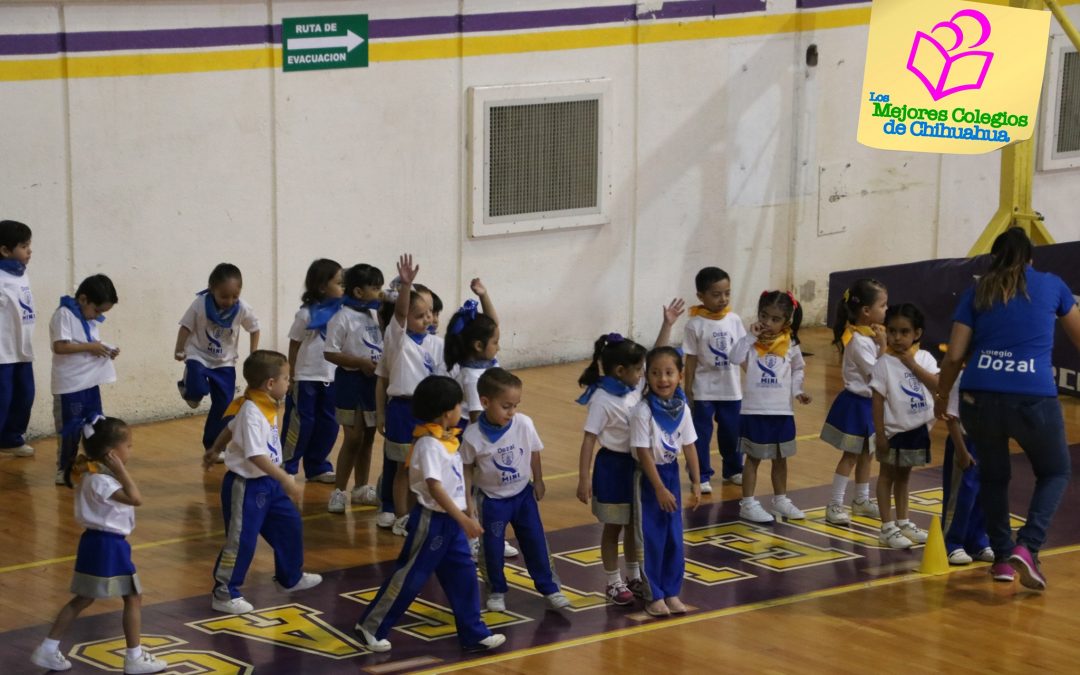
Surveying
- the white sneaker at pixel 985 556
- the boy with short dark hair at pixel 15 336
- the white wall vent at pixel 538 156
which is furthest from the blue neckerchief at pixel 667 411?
the white wall vent at pixel 538 156

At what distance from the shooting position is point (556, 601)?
9211mm

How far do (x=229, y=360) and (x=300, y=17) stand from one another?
3312mm

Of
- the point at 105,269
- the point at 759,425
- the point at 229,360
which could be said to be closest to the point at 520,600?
the point at 759,425

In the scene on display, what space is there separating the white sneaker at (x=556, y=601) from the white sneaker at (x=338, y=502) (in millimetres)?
2285

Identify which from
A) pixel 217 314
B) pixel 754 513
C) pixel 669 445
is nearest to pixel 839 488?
pixel 754 513

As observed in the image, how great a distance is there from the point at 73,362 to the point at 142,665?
3.85 meters

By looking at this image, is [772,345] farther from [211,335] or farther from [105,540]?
[105,540]

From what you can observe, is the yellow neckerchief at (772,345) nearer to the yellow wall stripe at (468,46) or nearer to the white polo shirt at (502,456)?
the white polo shirt at (502,456)

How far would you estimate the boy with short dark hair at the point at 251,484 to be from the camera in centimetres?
901

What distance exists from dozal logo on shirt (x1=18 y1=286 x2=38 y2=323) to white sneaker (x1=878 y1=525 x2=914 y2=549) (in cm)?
591

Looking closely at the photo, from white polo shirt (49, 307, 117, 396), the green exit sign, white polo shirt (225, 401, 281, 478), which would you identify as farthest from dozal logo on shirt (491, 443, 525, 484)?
the green exit sign

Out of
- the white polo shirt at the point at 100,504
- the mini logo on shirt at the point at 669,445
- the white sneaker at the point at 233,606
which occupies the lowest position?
the white sneaker at the point at 233,606

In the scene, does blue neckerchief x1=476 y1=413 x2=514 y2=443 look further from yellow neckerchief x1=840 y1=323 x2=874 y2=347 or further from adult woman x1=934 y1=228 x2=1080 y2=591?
yellow neckerchief x1=840 y1=323 x2=874 y2=347

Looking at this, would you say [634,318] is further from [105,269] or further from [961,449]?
[961,449]
